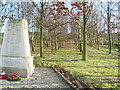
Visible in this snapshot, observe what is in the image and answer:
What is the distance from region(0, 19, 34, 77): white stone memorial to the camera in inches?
228

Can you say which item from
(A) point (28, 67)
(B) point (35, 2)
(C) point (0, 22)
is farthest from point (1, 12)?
(A) point (28, 67)

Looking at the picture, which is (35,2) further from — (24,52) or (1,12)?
(24,52)

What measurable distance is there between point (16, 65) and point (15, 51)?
2.16 ft

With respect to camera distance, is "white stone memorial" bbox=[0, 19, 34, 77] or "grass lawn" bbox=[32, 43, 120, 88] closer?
"grass lawn" bbox=[32, 43, 120, 88]

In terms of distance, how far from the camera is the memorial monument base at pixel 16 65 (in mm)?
5758

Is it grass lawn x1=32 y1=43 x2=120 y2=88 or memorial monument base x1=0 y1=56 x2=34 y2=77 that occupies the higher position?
memorial monument base x1=0 y1=56 x2=34 y2=77

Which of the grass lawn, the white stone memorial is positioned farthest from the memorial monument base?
the grass lawn

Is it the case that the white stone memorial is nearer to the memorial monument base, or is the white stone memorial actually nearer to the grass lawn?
the memorial monument base

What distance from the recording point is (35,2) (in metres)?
13.7

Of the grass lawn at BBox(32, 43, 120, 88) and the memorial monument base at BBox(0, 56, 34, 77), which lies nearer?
the grass lawn at BBox(32, 43, 120, 88)

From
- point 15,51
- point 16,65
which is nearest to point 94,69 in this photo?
point 16,65

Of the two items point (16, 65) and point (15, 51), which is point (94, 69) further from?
point (15, 51)

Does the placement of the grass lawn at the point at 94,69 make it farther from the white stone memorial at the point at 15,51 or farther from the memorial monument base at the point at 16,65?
the white stone memorial at the point at 15,51

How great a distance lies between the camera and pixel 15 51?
5.90m
